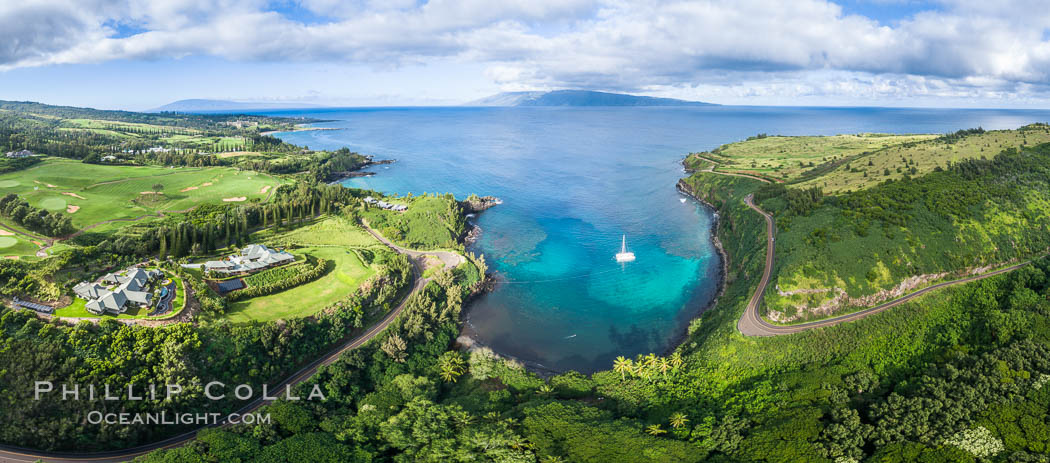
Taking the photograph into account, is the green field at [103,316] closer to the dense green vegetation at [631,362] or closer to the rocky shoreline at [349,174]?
the dense green vegetation at [631,362]

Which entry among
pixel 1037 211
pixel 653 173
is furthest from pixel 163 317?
pixel 653 173

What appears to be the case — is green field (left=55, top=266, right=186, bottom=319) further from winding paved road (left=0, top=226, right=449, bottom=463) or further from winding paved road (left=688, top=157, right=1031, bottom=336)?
winding paved road (left=688, top=157, right=1031, bottom=336)

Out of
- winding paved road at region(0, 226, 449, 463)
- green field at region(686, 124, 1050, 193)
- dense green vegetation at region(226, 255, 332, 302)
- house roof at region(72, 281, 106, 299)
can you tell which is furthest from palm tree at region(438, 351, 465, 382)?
green field at region(686, 124, 1050, 193)

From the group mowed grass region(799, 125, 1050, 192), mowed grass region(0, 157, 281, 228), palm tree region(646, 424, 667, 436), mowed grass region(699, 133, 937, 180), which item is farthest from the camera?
mowed grass region(699, 133, 937, 180)

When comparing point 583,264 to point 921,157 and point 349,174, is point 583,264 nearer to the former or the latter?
point 921,157

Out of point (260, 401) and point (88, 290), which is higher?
point (88, 290)

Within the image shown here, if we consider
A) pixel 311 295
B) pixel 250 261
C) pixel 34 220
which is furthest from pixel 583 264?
pixel 34 220
